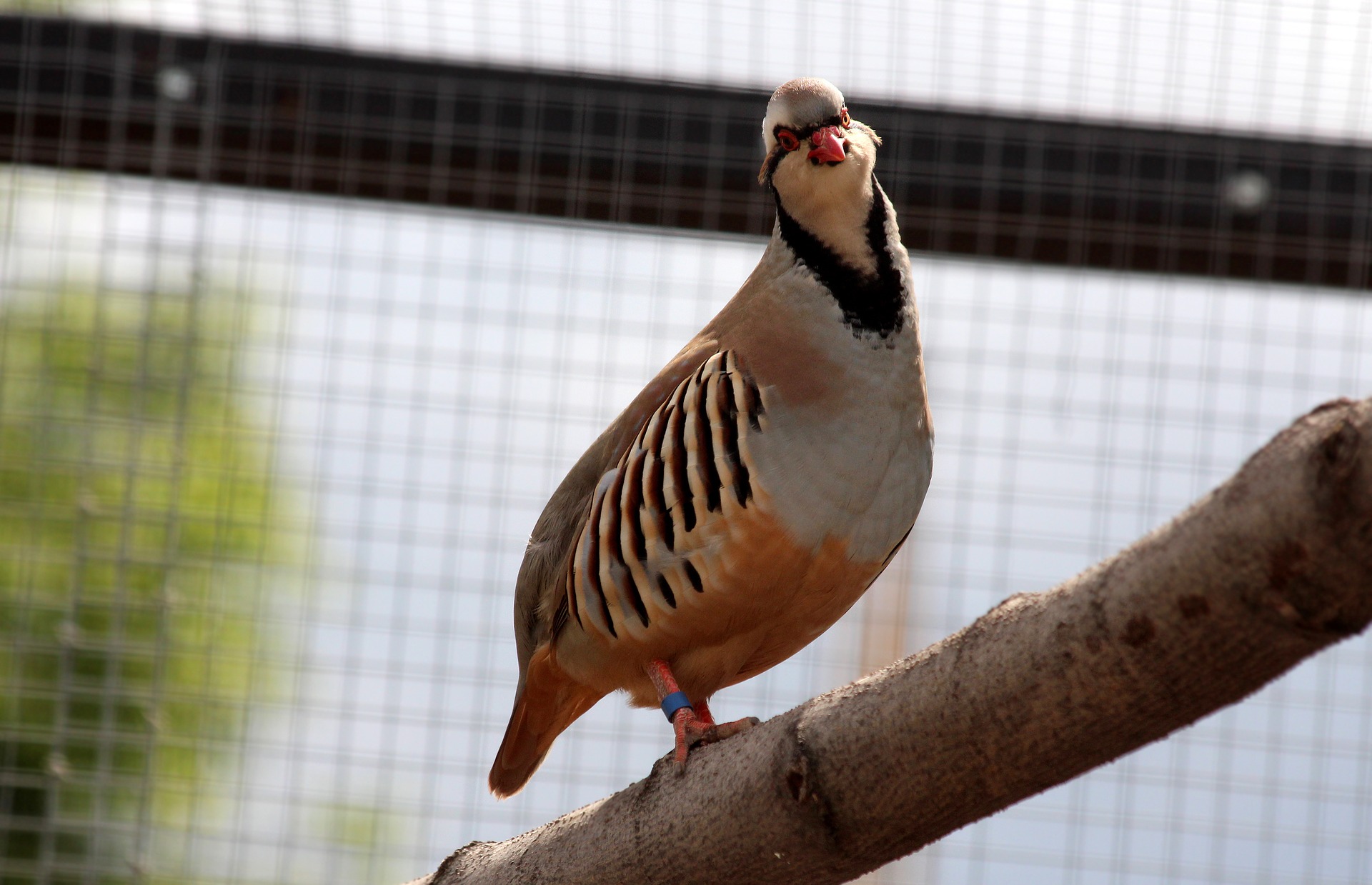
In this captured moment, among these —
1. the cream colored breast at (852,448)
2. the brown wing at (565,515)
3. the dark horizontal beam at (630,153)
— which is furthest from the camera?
the dark horizontal beam at (630,153)

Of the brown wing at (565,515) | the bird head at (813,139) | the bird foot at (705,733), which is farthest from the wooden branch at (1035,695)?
the bird head at (813,139)

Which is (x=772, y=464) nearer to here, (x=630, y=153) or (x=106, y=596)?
(x=630, y=153)

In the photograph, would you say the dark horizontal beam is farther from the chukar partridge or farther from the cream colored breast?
the cream colored breast

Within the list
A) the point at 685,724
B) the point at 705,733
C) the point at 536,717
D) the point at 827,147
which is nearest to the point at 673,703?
the point at 685,724

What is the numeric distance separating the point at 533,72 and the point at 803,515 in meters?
2.19

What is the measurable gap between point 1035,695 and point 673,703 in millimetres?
1203

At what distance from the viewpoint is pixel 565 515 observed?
3084 mm

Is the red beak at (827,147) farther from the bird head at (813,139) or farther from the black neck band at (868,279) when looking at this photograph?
the black neck band at (868,279)

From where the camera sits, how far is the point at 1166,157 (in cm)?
406

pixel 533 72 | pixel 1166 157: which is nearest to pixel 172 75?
pixel 533 72

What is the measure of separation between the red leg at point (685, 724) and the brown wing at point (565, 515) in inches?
11.9

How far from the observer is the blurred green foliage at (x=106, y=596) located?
5.72 meters

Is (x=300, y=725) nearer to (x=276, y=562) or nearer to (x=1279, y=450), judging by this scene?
(x=276, y=562)

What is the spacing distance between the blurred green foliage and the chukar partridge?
3.22 meters
